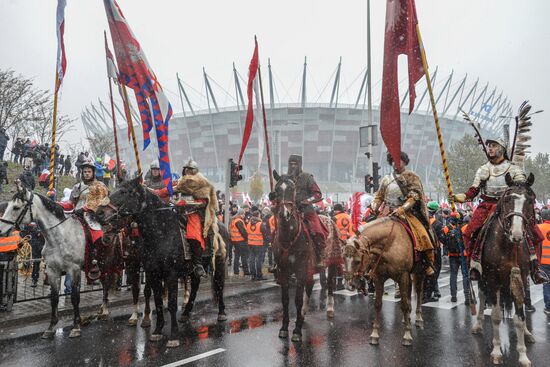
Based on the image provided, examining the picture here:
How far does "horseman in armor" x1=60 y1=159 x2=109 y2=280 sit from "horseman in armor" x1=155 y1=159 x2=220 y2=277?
53.0 inches

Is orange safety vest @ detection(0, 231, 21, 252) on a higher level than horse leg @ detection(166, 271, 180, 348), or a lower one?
higher

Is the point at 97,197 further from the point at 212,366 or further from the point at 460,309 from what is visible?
the point at 460,309

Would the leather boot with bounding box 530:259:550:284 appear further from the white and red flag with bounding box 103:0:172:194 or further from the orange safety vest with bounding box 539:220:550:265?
the white and red flag with bounding box 103:0:172:194

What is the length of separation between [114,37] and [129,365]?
6.86 metres

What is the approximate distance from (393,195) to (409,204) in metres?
0.60

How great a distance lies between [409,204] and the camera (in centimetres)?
683

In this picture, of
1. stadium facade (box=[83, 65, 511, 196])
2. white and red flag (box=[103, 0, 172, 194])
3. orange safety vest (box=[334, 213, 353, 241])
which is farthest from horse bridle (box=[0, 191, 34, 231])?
stadium facade (box=[83, 65, 511, 196])

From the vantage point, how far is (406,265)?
261 inches

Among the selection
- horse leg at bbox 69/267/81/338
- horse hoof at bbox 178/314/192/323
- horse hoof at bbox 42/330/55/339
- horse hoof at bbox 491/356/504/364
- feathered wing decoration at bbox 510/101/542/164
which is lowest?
horse hoof at bbox 178/314/192/323

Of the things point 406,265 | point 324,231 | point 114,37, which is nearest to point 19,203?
point 114,37

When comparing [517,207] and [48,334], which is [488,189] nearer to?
[517,207]

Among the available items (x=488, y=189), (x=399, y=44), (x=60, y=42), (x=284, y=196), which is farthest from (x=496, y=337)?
(x=60, y=42)

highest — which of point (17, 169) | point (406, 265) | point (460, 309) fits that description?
point (17, 169)

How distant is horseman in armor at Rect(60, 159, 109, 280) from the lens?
24.6ft
